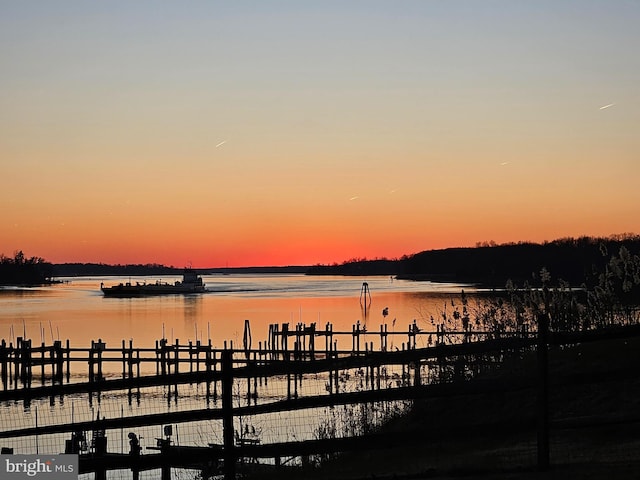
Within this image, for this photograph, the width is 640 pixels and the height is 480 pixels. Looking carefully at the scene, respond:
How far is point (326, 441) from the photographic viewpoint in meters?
11.1

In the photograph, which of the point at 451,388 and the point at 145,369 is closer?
the point at 451,388

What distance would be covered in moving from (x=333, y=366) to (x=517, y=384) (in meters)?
2.38

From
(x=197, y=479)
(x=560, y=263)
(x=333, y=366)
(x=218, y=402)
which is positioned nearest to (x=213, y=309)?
(x=560, y=263)

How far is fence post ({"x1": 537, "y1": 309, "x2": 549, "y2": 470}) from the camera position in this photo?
11258 millimetres

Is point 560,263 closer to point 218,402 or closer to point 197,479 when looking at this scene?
point 218,402
